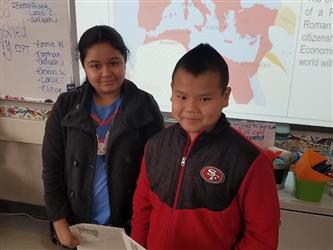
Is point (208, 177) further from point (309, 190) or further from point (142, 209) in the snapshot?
point (309, 190)

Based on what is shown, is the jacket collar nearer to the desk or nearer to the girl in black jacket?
the girl in black jacket

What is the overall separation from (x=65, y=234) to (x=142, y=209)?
13.5 inches

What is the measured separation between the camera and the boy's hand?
1178mm

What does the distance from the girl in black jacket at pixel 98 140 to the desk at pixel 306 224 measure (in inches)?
31.6

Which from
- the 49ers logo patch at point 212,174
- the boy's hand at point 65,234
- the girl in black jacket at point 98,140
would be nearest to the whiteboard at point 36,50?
the girl in black jacket at point 98,140

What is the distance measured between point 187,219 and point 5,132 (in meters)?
1.85

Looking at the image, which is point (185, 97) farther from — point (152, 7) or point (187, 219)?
point (152, 7)

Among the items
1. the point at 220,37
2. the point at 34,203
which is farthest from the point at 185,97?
the point at 34,203

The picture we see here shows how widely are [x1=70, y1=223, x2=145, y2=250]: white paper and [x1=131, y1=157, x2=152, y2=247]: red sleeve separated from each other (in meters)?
0.06

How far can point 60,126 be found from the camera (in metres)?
1.16

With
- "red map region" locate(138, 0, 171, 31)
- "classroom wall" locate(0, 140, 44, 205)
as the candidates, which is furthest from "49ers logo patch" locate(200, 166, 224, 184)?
"classroom wall" locate(0, 140, 44, 205)

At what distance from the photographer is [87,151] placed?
1128 mm

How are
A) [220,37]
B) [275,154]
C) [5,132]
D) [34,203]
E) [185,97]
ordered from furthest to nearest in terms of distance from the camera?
[34,203]
[5,132]
[220,37]
[275,154]
[185,97]

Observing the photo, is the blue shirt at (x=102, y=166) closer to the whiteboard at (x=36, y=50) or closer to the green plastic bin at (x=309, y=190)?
the green plastic bin at (x=309, y=190)
